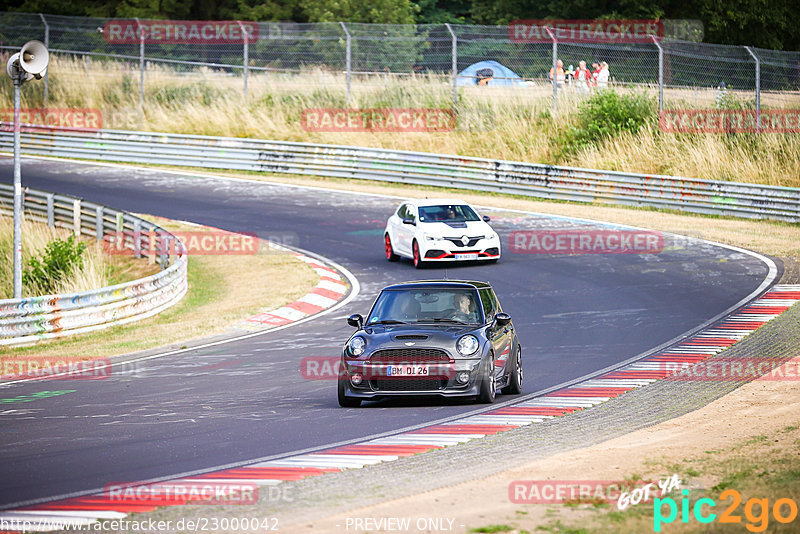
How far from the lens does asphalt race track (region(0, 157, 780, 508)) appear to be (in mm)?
10195

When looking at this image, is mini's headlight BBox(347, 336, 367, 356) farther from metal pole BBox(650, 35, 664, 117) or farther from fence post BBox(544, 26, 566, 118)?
fence post BBox(544, 26, 566, 118)

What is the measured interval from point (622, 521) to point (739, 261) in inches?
694

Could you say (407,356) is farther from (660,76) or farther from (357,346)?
(660,76)

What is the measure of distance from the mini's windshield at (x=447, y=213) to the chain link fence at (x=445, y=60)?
10834 mm

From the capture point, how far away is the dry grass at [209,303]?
18.2m

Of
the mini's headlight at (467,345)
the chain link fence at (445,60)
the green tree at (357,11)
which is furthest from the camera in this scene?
the green tree at (357,11)

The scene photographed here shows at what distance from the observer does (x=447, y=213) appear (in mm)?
24609

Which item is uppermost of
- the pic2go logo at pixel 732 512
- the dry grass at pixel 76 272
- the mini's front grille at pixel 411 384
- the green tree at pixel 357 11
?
the green tree at pixel 357 11

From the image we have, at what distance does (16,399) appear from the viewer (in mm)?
13625

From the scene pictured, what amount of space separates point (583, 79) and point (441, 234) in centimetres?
1509

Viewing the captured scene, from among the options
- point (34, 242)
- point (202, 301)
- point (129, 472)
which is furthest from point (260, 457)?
point (34, 242)

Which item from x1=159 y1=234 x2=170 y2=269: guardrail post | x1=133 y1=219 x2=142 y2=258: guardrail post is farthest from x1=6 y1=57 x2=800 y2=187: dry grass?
x1=159 y1=234 x2=170 y2=269: guardrail post

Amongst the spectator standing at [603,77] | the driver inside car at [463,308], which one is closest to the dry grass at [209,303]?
the driver inside car at [463,308]

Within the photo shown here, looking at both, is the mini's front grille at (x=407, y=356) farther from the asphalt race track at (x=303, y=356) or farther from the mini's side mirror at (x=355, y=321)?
the mini's side mirror at (x=355, y=321)
